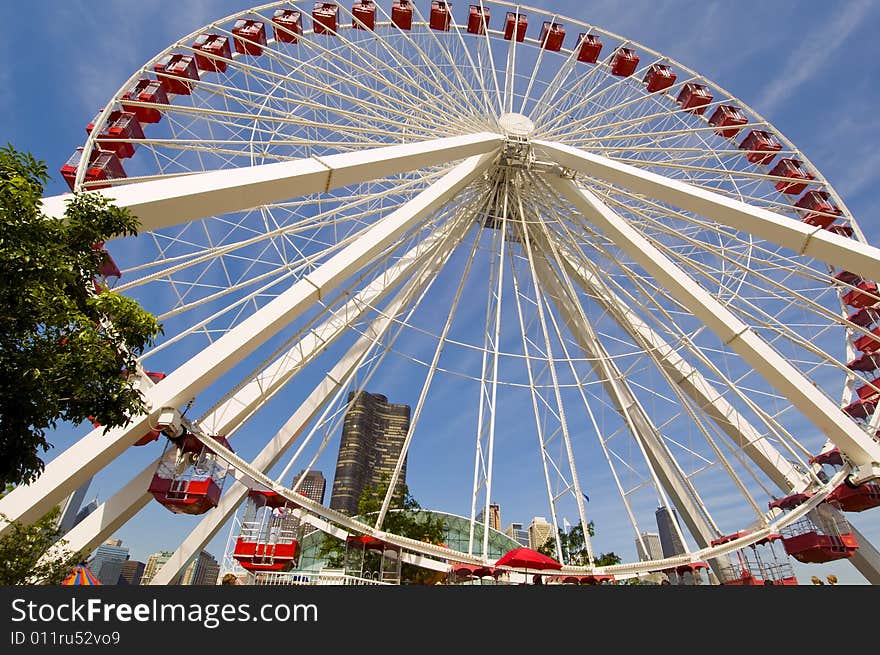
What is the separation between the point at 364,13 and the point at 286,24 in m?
4.01

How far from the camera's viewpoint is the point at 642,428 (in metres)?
21.9

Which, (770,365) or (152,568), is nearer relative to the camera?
(770,365)

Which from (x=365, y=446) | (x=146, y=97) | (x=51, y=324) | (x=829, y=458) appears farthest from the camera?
(x=365, y=446)

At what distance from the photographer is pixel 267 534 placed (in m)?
16.1

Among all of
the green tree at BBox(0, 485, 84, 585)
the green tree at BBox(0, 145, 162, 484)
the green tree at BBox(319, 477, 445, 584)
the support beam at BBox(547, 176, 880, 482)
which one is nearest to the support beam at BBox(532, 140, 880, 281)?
the support beam at BBox(547, 176, 880, 482)

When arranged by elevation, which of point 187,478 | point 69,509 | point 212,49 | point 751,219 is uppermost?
point 69,509

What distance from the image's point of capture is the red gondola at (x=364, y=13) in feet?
77.4

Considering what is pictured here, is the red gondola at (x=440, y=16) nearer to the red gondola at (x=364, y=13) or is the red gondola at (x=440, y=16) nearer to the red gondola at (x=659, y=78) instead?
the red gondola at (x=364, y=13)

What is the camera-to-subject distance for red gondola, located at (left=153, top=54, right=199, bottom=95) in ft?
61.2

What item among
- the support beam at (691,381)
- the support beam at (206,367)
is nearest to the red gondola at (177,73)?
the support beam at (206,367)

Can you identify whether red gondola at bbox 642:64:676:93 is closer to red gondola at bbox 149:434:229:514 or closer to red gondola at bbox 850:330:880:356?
red gondola at bbox 850:330:880:356

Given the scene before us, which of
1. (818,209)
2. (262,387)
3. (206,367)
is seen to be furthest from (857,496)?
(206,367)

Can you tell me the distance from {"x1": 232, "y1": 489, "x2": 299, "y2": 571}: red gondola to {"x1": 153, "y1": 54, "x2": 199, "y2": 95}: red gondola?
47.5 feet

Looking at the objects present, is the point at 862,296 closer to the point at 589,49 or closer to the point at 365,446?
the point at 589,49
